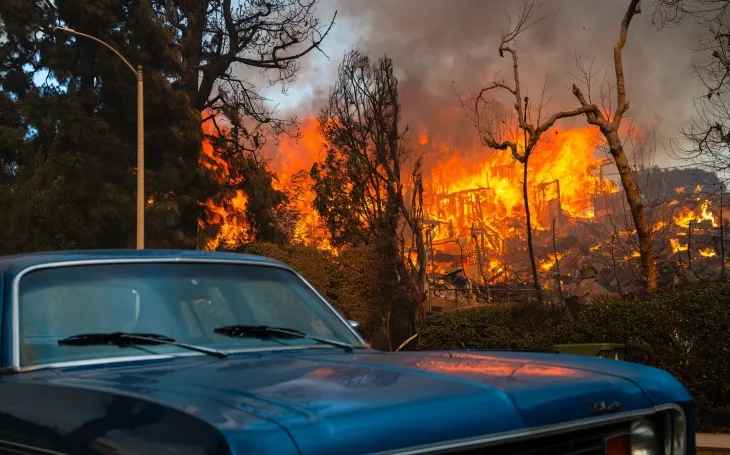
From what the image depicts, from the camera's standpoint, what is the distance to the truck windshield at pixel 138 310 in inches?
116

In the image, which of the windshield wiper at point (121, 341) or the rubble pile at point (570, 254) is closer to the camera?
the windshield wiper at point (121, 341)

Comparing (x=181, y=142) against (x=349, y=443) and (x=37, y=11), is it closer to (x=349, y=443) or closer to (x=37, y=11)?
(x=37, y=11)

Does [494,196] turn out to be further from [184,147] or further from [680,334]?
[680,334]

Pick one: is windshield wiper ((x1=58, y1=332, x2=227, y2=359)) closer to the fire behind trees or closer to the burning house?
the fire behind trees

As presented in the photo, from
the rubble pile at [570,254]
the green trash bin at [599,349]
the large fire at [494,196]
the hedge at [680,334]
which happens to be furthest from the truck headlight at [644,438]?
the large fire at [494,196]

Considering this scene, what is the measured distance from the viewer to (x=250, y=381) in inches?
88.8

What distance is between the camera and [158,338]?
2.97 metres

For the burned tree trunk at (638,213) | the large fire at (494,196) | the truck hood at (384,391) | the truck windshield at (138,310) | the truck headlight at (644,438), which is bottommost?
the truck headlight at (644,438)

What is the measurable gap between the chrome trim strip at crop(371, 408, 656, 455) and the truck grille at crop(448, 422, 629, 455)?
28 millimetres

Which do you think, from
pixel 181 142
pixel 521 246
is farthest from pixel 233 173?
pixel 521 246

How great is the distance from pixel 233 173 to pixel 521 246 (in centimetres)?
2922

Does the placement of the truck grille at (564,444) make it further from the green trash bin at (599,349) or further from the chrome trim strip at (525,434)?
the green trash bin at (599,349)

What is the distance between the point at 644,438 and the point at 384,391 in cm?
96

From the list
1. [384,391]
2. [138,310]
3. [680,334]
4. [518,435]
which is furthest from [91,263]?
[680,334]
